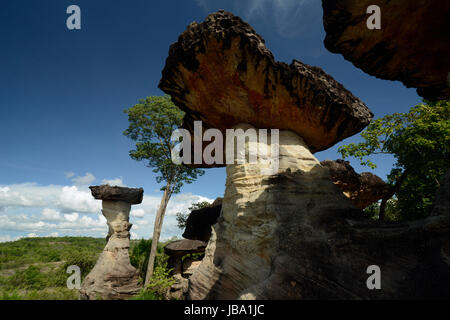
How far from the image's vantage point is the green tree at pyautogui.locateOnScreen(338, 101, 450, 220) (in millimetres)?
9031

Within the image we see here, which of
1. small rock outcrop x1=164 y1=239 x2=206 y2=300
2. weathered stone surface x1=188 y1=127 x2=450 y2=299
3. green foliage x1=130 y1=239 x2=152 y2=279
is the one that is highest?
weathered stone surface x1=188 y1=127 x2=450 y2=299

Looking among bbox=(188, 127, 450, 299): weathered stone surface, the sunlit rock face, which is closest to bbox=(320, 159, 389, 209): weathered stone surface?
bbox=(188, 127, 450, 299): weathered stone surface

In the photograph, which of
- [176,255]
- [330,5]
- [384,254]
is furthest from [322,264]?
[176,255]

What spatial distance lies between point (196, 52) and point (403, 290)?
17.5 ft

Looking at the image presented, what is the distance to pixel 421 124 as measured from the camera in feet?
29.1

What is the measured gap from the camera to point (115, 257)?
1112 cm

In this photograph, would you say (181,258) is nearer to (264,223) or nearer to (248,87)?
(264,223)

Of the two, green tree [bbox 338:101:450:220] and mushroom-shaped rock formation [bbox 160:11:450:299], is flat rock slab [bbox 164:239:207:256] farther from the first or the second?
green tree [bbox 338:101:450:220]

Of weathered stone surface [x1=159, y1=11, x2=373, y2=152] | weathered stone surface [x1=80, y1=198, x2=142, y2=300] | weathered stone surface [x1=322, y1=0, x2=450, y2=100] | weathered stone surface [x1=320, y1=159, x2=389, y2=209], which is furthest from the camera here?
weathered stone surface [x1=80, y1=198, x2=142, y2=300]

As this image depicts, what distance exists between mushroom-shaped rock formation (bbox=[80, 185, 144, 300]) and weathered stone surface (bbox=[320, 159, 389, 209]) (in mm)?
11206

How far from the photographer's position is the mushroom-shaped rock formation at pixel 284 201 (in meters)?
2.96

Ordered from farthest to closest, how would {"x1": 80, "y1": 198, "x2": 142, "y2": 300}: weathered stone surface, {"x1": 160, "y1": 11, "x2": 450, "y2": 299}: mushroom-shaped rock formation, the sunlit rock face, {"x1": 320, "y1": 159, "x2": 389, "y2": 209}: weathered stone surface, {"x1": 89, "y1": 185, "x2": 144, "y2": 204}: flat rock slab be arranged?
{"x1": 89, "y1": 185, "x2": 144, "y2": 204}: flat rock slab
{"x1": 80, "y1": 198, "x2": 142, "y2": 300}: weathered stone surface
{"x1": 320, "y1": 159, "x2": 389, "y2": 209}: weathered stone surface
the sunlit rock face
{"x1": 160, "y1": 11, "x2": 450, "y2": 299}: mushroom-shaped rock formation

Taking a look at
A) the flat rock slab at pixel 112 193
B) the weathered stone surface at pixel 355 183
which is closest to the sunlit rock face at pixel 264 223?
the weathered stone surface at pixel 355 183

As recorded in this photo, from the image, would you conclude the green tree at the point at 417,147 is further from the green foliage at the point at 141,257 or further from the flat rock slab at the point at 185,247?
the green foliage at the point at 141,257
